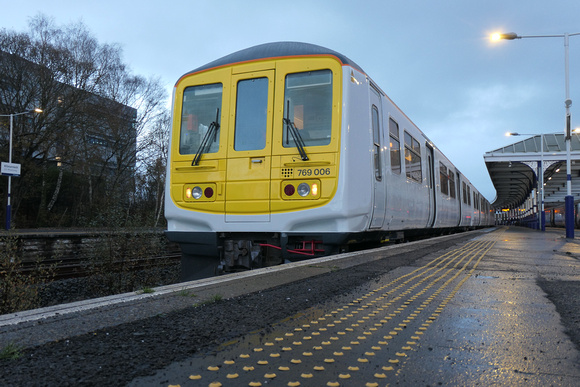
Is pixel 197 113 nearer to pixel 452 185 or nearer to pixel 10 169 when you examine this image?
pixel 452 185

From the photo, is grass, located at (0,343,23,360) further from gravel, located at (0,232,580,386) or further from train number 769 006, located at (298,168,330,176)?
train number 769 006, located at (298,168,330,176)

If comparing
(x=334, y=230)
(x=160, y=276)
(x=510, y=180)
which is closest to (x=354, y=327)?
(x=334, y=230)

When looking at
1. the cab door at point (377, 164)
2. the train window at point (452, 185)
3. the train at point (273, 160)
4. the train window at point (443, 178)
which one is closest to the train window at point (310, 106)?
the train at point (273, 160)

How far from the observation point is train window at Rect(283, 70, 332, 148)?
562 cm

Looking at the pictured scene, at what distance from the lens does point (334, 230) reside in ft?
17.8

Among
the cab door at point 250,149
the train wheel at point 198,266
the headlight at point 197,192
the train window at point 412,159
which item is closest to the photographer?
the cab door at point 250,149

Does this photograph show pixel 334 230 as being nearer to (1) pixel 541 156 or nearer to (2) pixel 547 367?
(2) pixel 547 367

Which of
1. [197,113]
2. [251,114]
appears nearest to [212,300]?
[251,114]

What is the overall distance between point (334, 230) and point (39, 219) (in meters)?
27.6

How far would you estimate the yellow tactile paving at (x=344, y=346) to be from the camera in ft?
5.90

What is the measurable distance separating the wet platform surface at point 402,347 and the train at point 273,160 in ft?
6.64

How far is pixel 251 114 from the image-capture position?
19.8 ft

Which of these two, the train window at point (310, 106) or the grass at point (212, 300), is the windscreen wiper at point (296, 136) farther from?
the grass at point (212, 300)

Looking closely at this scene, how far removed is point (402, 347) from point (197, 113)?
16.4 ft
